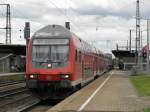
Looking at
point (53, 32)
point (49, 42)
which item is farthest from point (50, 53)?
point (53, 32)

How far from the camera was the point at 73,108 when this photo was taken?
1738 centimetres

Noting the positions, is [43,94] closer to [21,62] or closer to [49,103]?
[49,103]

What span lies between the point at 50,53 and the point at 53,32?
1.26 metres

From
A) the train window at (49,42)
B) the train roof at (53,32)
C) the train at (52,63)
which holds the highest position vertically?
the train roof at (53,32)

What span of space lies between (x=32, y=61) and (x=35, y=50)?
1.84 feet

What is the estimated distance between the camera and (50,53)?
22.8 metres

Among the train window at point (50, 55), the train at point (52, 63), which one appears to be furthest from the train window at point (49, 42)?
the train window at point (50, 55)

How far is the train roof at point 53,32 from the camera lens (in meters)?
23.2

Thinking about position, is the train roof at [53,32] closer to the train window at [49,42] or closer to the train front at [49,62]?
the train front at [49,62]

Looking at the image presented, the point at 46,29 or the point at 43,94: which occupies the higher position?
the point at 46,29

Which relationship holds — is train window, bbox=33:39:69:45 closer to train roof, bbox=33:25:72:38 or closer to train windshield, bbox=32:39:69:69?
train windshield, bbox=32:39:69:69

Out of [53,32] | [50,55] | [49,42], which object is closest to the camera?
[50,55]

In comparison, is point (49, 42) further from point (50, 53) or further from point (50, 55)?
point (50, 55)

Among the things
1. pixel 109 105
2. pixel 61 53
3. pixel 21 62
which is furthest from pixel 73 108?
pixel 21 62
